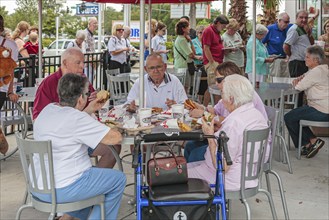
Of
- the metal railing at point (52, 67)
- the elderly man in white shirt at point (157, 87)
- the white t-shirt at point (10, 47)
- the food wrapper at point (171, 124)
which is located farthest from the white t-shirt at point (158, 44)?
the food wrapper at point (171, 124)

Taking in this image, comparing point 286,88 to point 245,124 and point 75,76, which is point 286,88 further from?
point 75,76

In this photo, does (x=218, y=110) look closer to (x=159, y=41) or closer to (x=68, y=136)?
(x=68, y=136)

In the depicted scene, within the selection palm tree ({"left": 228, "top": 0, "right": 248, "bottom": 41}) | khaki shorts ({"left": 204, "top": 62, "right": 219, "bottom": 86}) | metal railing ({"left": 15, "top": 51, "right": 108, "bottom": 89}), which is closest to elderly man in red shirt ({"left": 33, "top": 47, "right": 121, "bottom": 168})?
metal railing ({"left": 15, "top": 51, "right": 108, "bottom": 89})

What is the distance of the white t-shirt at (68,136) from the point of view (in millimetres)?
3699

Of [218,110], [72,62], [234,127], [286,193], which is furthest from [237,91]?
[286,193]

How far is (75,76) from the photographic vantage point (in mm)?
3916

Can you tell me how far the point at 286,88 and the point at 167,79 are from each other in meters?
2.01

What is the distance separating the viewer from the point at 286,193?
5820 mm

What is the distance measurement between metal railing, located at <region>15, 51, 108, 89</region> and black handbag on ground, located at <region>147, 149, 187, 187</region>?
166 inches

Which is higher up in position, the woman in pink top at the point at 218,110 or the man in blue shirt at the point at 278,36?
the man in blue shirt at the point at 278,36

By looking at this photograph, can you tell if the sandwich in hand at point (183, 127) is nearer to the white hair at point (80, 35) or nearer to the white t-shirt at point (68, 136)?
the white t-shirt at point (68, 136)

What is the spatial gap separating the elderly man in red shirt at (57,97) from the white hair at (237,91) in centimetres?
139

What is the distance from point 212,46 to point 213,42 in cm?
8

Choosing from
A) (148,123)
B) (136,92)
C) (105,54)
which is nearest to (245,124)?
(148,123)
